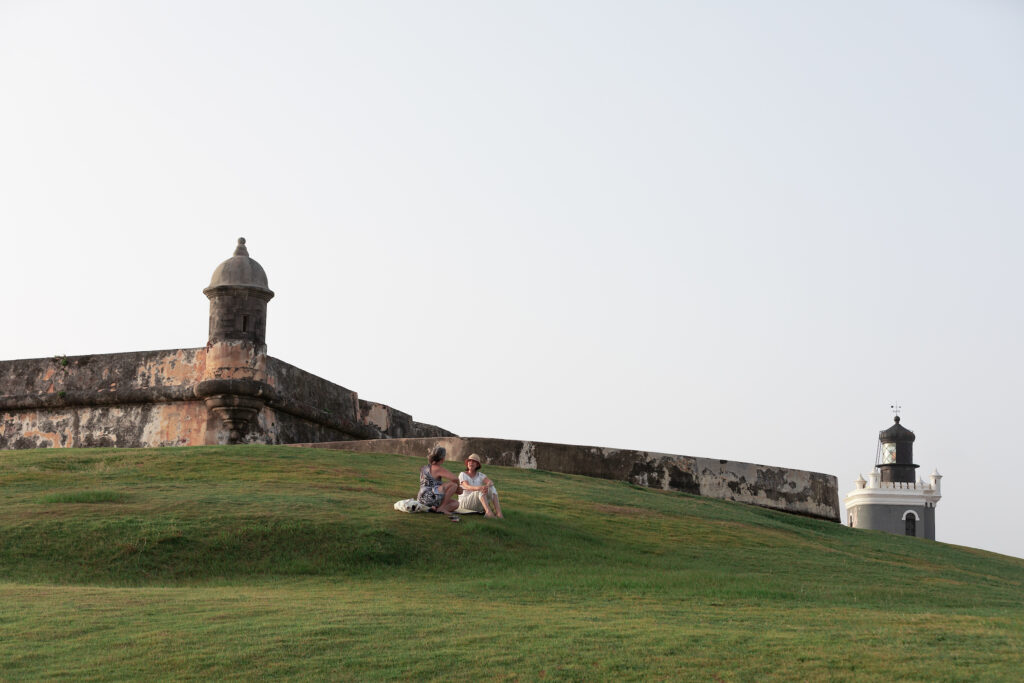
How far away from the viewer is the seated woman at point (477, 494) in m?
13.5

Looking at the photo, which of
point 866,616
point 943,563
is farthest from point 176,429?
point 866,616

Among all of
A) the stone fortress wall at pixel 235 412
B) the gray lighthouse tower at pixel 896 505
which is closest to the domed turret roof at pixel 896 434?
the gray lighthouse tower at pixel 896 505

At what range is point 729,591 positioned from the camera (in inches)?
419

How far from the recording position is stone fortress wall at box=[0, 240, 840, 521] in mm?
19719

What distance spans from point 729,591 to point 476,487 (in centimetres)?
376

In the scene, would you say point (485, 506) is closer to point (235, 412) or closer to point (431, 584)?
point (431, 584)

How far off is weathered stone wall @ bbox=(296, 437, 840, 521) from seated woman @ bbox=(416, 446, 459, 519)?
543cm

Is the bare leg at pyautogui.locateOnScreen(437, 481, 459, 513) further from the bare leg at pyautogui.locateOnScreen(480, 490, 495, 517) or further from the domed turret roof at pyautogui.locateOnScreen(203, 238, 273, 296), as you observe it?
the domed turret roof at pyautogui.locateOnScreen(203, 238, 273, 296)

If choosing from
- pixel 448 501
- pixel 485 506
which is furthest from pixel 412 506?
pixel 485 506

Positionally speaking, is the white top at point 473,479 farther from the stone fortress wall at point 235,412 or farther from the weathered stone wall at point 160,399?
the weathered stone wall at point 160,399

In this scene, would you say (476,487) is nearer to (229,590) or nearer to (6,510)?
(229,590)

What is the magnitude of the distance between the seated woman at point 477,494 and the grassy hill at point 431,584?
1.41ft

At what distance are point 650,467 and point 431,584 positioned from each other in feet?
31.3

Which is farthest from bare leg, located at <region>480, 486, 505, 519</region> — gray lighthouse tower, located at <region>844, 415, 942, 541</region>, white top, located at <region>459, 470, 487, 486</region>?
gray lighthouse tower, located at <region>844, 415, 942, 541</region>
